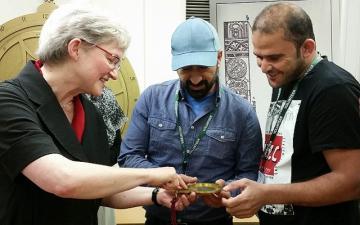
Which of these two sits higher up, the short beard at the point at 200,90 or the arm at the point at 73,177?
the short beard at the point at 200,90

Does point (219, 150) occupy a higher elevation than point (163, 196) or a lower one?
higher

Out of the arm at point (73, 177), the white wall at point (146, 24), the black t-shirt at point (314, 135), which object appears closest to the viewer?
the arm at point (73, 177)

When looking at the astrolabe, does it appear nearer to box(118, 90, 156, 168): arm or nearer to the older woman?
the older woman

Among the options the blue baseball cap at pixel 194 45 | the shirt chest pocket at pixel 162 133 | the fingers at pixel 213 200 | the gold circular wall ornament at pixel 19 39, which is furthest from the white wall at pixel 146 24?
the fingers at pixel 213 200

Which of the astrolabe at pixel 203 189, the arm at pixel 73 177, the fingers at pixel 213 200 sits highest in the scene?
the arm at pixel 73 177

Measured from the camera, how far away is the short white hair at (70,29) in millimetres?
1398

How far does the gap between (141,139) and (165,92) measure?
26 centimetres

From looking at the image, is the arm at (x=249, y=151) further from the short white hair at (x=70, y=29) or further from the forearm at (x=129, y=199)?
the short white hair at (x=70, y=29)

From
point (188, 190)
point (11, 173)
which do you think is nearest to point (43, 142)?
point (11, 173)

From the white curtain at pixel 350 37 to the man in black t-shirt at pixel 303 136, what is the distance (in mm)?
1699

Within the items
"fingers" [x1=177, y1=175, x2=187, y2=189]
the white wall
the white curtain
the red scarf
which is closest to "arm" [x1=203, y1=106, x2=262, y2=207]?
"fingers" [x1=177, y1=175, x2=187, y2=189]

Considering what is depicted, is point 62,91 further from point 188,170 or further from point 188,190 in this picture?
point 188,170

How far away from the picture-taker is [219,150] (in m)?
1.98

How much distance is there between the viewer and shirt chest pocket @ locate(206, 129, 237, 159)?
1977 mm
